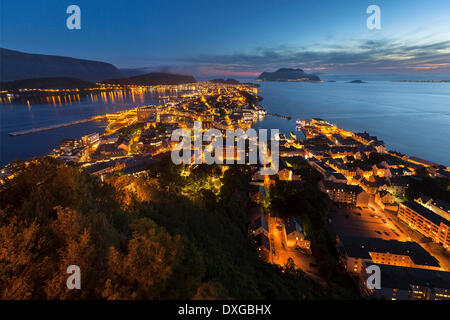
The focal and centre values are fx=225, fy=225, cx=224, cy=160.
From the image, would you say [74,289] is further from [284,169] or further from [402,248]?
[284,169]

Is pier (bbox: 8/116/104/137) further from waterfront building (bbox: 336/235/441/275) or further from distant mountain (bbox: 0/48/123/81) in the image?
distant mountain (bbox: 0/48/123/81)

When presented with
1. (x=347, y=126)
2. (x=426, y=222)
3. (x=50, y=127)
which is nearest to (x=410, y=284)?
(x=426, y=222)

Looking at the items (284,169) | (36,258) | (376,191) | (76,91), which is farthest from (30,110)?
(376,191)

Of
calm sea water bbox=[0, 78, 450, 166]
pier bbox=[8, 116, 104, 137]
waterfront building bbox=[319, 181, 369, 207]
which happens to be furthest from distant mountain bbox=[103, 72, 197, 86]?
waterfront building bbox=[319, 181, 369, 207]

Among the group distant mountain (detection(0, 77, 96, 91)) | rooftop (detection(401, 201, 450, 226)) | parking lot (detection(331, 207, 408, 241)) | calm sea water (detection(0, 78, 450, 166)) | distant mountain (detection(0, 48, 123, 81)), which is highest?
distant mountain (detection(0, 48, 123, 81))

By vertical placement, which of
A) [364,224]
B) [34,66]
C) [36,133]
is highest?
[34,66]

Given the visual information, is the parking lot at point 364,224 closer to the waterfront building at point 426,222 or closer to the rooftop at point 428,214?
the waterfront building at point 426,222

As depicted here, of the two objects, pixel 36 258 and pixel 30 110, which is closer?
pixel 36 258

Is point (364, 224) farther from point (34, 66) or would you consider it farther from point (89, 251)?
point (34, 66)
